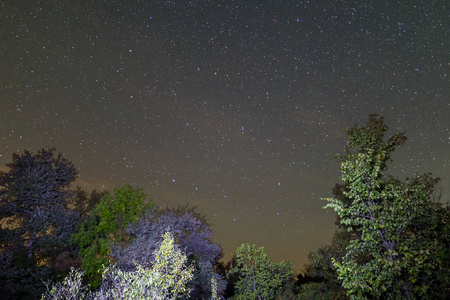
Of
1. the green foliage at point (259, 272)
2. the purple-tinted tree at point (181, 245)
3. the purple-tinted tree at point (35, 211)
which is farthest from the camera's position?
the green foliage at point (259, 272)

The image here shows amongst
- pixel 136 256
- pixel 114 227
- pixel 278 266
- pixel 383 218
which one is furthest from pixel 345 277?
pixel 114 227

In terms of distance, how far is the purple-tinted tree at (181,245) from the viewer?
853 inches

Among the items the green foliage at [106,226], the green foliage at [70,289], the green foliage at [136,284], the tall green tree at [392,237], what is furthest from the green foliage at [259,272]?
the green foliage at [70,289]

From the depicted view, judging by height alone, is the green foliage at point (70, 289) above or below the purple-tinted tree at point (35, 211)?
below

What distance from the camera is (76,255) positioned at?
3045 centimetres

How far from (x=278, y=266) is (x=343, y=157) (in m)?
25.7

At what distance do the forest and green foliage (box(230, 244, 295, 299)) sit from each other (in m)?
0.13

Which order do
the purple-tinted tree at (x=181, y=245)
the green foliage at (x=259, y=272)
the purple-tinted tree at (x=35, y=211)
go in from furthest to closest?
the green foliage at (x=259, y=272) → the purple-tinted tree at (x=35, y=211) → the purple-tinted tree at (x=181, y=245)

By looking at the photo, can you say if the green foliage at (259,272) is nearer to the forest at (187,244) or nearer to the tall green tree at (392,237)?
the forest at (187,244)

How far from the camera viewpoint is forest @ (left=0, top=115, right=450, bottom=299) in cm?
871

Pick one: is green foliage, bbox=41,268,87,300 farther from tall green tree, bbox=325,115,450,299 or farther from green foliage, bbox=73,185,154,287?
green foliage, bbox=73,185,154,287

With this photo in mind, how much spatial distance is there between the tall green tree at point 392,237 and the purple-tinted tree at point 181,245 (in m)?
12.6

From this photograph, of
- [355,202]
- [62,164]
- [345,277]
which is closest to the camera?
[345,277]

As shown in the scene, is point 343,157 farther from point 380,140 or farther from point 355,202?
point 380,140
